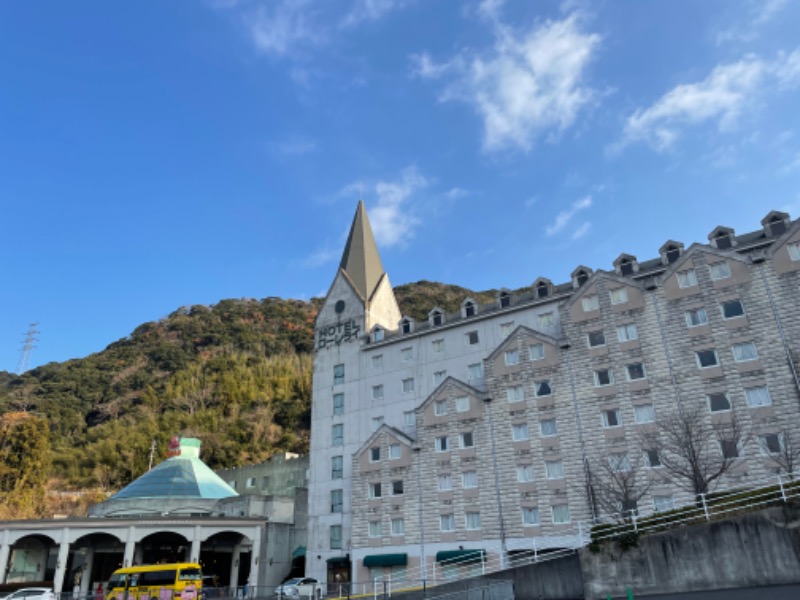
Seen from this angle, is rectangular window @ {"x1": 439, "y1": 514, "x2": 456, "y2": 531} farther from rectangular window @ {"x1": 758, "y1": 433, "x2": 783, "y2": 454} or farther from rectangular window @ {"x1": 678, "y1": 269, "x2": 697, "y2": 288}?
rectangular window @ {"x1": 678, "y1": 269, "x2": 697, "y2": 288}

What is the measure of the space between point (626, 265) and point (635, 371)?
28.8ft

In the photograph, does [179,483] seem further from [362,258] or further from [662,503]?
[662,503]

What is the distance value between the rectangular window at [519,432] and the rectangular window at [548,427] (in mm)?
1052

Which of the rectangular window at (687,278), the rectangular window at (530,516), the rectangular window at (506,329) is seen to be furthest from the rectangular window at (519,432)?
the rectangular window at (687,278)

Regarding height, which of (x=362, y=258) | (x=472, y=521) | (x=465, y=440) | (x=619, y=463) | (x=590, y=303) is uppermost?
(x=362, y=258)

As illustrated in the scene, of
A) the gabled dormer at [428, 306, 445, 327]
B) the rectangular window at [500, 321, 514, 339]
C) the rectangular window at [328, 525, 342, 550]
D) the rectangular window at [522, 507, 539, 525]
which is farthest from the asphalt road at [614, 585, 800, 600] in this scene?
the rectangular window at [328, 525, 342, 550]

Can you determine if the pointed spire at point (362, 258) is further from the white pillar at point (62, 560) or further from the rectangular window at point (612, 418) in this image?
the white pillar at point (62, 560)

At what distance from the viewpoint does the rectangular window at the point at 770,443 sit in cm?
3138

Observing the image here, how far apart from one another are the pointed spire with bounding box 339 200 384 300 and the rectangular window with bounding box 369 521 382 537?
21.1m

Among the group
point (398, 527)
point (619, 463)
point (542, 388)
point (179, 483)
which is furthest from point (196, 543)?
point (619, 463)

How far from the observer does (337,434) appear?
51.5 metres

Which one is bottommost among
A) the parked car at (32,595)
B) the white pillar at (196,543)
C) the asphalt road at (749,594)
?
the parked car at (32,595)

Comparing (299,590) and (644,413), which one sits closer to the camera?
(644,413)

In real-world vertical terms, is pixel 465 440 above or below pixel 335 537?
above
